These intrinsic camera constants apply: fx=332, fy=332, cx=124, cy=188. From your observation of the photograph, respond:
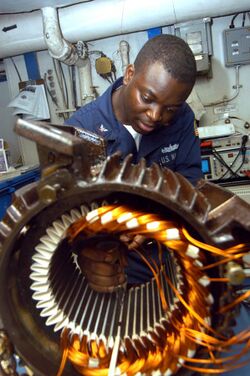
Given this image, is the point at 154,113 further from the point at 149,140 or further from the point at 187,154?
the point at 187,154

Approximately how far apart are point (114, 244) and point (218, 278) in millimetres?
202

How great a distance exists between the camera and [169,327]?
1.80 feet

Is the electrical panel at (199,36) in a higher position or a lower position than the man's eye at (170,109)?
higher

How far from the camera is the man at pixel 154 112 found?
0.82 meters

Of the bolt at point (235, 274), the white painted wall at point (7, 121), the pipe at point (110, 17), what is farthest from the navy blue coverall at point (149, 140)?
the white painted wall at point (7, 121)

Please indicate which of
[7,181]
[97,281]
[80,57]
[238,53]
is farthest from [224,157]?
[97,281]

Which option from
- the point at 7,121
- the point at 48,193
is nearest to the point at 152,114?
the point at 48,193

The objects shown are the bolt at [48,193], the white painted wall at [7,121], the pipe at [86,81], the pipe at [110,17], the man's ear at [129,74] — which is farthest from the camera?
the white painted wall at [7,121]

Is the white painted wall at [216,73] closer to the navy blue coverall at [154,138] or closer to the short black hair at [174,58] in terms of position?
the navy blue coverall at [154,138]

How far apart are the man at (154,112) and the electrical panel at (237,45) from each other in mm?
1555

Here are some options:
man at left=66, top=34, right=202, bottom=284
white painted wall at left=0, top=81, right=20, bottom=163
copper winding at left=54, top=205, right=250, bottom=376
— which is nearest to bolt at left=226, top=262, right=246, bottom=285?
copper winding at left=54, top=205, right=250, bottom=376

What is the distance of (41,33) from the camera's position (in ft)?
7.68

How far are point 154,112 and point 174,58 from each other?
0.14 meters

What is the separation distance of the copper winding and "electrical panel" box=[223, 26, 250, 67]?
87.4 inches
